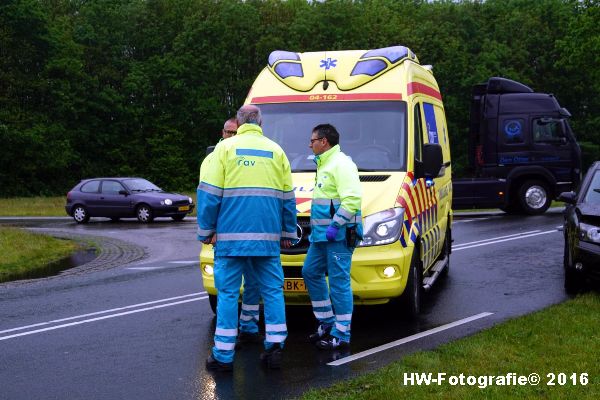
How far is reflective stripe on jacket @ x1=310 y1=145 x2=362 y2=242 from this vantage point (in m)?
7.23

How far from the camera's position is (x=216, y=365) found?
6.83 metres

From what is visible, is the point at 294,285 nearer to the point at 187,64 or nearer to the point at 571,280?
the point at 571,280

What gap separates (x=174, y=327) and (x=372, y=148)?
2.74m

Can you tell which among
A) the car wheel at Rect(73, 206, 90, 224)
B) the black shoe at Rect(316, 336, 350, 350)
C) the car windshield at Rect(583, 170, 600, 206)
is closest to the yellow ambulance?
the black shoe at Rect(316, 336, 350, 350)

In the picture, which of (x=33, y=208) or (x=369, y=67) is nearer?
(x=369, y=67)

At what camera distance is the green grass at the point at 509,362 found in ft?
19.1

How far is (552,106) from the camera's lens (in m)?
23.8

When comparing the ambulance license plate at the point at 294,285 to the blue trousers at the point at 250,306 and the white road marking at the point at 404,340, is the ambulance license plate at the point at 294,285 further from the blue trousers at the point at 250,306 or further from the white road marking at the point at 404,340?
the white road marking at the point at 404,340

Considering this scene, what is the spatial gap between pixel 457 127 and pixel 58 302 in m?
51.3

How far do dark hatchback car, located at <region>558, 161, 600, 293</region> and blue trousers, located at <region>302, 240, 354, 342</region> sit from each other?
3587 mm

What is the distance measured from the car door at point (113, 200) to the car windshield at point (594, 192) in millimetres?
18281

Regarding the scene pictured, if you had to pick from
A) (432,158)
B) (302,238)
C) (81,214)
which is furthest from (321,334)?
(81,214)

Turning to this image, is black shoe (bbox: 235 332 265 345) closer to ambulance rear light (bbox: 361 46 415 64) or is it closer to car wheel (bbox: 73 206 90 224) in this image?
ambulance rear light (bbox: 361 46 415 64)

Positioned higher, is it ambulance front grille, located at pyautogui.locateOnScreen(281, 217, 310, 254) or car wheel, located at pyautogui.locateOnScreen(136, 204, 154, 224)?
ambulance front grille, located at pyautogui.locateOnScreen(281, 217, 310, 254)
